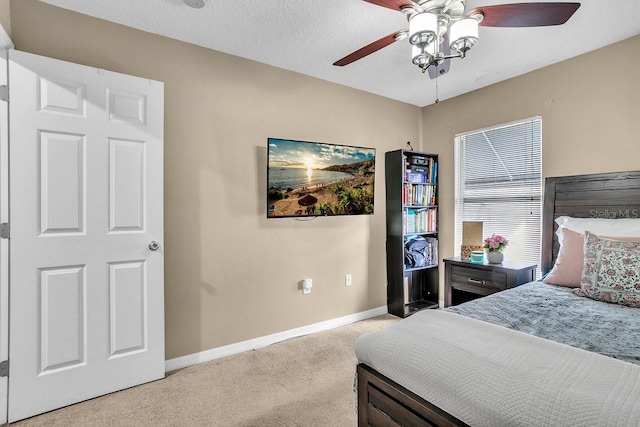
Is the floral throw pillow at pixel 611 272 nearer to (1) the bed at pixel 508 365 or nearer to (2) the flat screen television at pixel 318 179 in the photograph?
(1) the bed at pixel 508 365

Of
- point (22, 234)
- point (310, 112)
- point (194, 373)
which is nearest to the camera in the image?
point (22, 234)

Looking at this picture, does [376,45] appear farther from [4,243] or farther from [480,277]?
[4,243]

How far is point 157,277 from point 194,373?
79 centimetres

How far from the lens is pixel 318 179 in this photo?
10.2 ft

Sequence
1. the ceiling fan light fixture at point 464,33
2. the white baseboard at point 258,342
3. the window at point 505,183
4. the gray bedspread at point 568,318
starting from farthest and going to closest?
the window at point 505,183, the white baseboard at point 258,342, the ceiling fan light fixture at point 464,33, the gray bedspread at point 568,318

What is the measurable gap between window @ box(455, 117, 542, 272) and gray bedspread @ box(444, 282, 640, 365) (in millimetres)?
1204

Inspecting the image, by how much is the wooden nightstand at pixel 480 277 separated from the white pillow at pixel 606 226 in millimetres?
Result: 515

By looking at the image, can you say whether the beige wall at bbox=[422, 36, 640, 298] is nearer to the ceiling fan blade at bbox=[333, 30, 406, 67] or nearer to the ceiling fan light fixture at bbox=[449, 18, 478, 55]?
the ceiling fan light fixture at bbox=[449, 18, 478, 55]

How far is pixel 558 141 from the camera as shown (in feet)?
9.55

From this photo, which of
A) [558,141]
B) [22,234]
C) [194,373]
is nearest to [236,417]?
[194,373]

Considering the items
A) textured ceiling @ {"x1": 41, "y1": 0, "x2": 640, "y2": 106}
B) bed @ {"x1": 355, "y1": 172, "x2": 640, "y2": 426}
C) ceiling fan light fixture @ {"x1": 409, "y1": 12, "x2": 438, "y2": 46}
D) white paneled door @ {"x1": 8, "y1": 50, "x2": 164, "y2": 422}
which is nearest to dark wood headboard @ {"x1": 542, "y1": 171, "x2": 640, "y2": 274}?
bed @ {"x1": 355, "y1": 172, "x2": 640, "y2": 426}

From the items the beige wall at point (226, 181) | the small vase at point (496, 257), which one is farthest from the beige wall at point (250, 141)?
the small vase at point (496, 257)

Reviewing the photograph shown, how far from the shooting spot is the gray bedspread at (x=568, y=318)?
1333 mm

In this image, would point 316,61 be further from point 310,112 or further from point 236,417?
point 236,417
